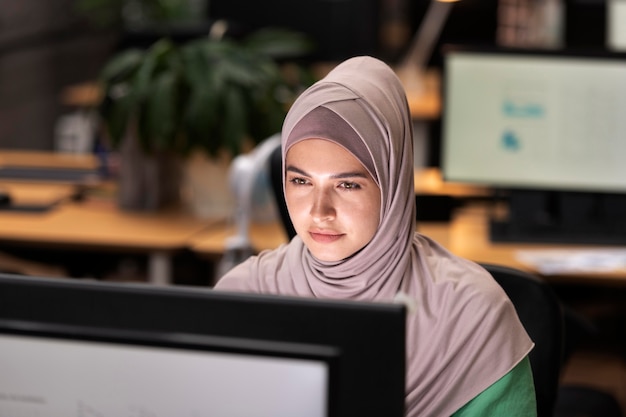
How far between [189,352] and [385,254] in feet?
1.15

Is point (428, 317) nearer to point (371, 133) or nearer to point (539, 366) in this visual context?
point (371, 133)

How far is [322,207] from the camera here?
3.13ft

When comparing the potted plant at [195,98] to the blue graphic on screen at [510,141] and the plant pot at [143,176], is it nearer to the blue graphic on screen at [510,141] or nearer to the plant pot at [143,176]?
the plant pot at [143,176]

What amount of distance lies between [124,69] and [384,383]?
94.7 inches

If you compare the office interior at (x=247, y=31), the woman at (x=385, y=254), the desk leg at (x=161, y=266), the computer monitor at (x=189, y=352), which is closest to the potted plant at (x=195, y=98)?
the desk leg at (x=161, y=266)

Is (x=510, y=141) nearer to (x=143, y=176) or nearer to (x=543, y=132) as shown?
(x=543, y=132)

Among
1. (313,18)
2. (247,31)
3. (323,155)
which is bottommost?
(323,155)

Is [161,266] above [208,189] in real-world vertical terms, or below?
below

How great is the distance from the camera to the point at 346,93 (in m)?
0.97

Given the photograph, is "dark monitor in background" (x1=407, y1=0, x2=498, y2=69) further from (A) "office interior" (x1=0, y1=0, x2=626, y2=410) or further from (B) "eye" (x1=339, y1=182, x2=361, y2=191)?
(B) "eye" (x1=339, y1=182, x2=361, y2=191)

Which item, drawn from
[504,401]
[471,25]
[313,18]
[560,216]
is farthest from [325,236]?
[471,25]

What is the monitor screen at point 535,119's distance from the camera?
110 inches

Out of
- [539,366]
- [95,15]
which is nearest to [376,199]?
[539,366]

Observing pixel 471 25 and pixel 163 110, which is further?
pixel 471 25
